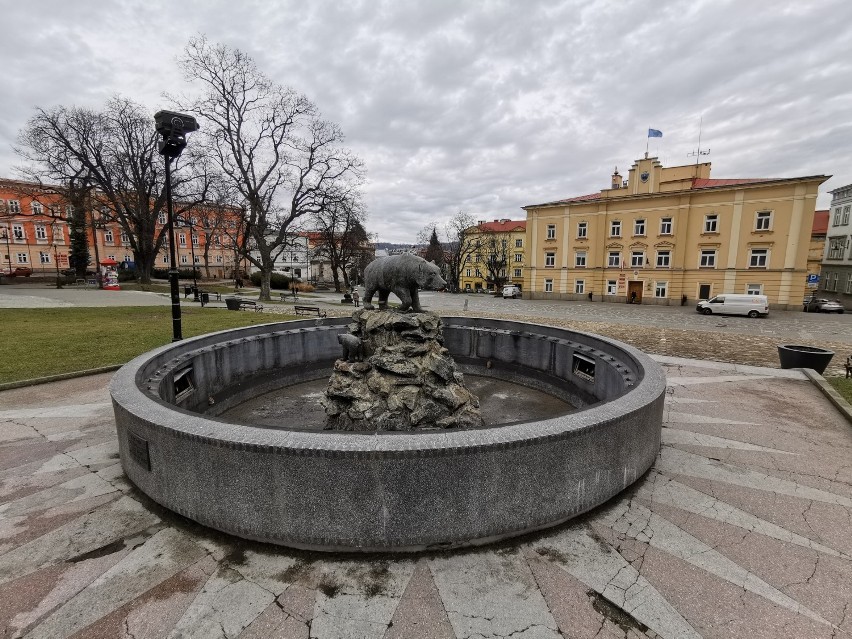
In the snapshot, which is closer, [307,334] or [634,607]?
[634,607]

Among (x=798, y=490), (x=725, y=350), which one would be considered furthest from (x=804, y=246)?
(x=798, y=490)

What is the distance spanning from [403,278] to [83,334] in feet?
44.0

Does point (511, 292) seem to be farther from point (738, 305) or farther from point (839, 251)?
point (839, 251)

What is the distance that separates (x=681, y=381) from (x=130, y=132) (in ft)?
140

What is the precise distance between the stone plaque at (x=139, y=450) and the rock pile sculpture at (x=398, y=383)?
290 centimetres

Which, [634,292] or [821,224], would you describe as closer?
[634,292]

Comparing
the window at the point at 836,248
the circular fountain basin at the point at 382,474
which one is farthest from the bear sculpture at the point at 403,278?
the window at the point at 836,248

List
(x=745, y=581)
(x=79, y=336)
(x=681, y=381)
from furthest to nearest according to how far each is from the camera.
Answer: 1. (x=79, y=336)
2. (x=681, y=381)
3. (x=745, y=581)

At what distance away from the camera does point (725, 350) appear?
46.9ft

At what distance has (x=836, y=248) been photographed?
150ft

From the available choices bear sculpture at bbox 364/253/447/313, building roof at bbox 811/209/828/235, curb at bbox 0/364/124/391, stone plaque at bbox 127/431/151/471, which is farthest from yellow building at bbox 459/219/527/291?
stone plaque at bbox 127/431/151/471

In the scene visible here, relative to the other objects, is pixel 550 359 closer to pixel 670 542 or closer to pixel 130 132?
pixel 670 542

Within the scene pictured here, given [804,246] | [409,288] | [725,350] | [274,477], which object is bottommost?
[725,350]

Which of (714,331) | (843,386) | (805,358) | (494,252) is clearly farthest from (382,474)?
(494,252)
